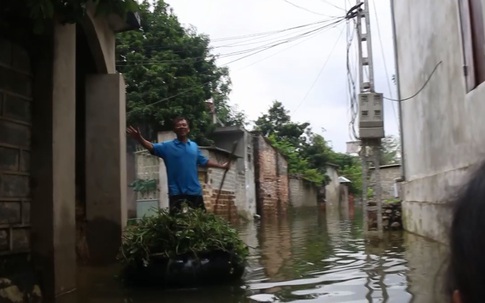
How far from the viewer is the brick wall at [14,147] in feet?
14.0

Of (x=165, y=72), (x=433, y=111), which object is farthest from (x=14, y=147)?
(x=165, y=72)

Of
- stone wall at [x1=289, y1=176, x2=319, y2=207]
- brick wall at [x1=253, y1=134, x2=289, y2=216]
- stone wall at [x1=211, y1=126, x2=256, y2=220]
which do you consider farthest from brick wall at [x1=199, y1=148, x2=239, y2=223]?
stone wall at [x1=289, y1=176, x2=319, y2=207]

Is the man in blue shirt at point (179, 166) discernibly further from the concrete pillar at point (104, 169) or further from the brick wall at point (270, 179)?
the brick wall at point (270, 179)

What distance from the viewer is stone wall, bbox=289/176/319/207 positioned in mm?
29581

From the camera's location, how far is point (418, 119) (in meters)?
9.73

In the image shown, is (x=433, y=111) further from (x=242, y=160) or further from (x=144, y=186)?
(x=242, y=160)

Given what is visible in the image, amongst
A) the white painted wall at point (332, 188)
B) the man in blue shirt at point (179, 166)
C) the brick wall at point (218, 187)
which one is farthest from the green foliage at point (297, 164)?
the man in blue shirt at point (179, 166)

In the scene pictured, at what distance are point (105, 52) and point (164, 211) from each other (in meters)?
2.60

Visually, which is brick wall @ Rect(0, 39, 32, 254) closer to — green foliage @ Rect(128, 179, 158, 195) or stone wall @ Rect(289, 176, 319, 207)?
green foliage @ Rect(128, 179, 158, 195)

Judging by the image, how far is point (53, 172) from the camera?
457cm

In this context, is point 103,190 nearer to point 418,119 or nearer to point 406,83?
point 418,119

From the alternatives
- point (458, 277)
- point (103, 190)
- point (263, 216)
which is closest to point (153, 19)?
point (263, 216)

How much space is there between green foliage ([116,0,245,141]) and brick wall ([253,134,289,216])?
3448mm

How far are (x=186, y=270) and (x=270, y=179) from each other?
1982 centimetres
